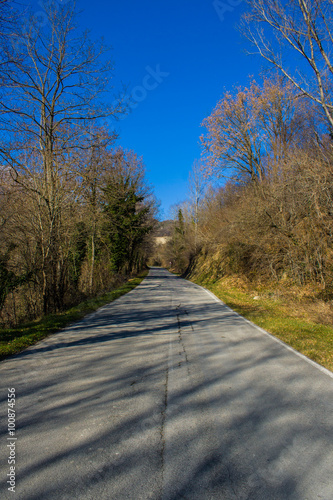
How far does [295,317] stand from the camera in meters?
9.52

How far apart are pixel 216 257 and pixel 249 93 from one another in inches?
572

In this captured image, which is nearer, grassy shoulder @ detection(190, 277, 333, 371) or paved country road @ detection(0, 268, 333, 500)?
paved country road @ detection(0, 268, 333, 500)

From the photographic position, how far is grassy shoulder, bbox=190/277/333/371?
613 cm

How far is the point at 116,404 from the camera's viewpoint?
358 cm

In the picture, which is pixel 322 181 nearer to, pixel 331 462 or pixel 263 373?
pixel 263 373

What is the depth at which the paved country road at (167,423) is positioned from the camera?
2.29 metres

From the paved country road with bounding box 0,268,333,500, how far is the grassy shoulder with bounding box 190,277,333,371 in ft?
2.26

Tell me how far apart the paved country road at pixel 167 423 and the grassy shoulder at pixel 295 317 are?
690 millimetres

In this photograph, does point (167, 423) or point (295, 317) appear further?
point (295, 317)

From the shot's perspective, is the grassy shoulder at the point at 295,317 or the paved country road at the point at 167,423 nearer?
the paved country road at the point at 167,423

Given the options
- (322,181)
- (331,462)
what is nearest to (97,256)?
(322,181)

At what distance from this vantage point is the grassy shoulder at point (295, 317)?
6.13m

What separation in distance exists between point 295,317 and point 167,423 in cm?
755

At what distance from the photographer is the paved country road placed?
2.29m
